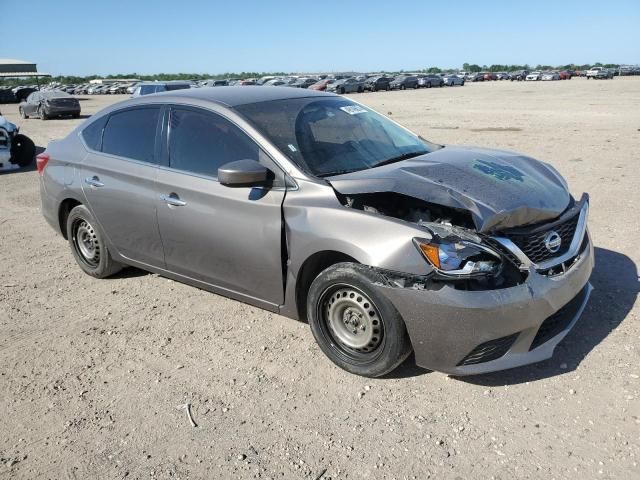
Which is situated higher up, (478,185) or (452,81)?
(452,81)

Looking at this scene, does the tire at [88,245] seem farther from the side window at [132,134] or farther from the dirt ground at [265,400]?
the side window at [132,134]

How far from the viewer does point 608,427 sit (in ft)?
9.55

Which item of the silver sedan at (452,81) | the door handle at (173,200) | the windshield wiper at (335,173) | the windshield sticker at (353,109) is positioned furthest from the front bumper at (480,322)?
the silver sedan at (452,81)

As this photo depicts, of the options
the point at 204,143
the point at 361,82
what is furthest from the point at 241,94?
the point at 361,82

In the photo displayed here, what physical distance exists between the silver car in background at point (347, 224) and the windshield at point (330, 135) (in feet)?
0.05

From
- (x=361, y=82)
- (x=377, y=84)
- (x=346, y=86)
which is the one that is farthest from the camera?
(x=377, y=84)

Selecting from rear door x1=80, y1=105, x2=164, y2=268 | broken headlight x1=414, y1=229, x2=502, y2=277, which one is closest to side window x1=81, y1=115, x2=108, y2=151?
rear door x1=80, y1=105, x2=164, y2=268

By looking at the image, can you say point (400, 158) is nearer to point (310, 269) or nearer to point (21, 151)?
point (310, 269)

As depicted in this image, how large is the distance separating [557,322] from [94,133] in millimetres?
4247

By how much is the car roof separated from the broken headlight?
1.96m

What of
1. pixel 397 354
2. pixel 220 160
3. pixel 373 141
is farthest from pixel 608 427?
pixel 220 160

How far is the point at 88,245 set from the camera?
214 inches

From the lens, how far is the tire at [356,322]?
10.7 feet

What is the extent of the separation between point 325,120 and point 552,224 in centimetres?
185
